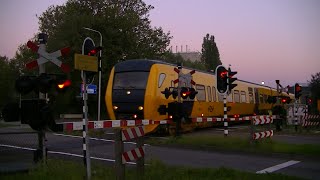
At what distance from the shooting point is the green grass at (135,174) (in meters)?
9.27

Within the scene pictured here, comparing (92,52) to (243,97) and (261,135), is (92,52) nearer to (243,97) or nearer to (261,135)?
(261,135)

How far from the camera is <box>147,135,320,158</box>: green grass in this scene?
16.6 m

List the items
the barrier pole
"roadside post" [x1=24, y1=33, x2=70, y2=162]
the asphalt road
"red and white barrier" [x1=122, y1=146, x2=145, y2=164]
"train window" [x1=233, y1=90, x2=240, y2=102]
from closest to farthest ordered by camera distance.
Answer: the barrier pole
"red and white barrier" [x1=122, y1=146, x2=145, y2=164]
"roadside post" [x1=24, y1=33, x2=70, y2=162]
the asphalt road
"train window" [x1=233, y1=90, x2=240, y2=102]

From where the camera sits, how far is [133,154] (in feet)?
28.5

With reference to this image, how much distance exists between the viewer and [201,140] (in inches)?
746

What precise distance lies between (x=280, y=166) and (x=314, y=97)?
113 feet

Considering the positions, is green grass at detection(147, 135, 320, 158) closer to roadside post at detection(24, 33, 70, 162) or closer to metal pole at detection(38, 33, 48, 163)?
metal pole at detection(38, 33, 48, 163)

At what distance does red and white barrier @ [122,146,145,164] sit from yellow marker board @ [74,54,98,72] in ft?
5.61

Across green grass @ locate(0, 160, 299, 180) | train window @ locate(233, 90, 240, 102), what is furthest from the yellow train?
green grass @ locate(0, 160, 299, 180)

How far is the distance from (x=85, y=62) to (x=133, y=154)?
1.91 meters

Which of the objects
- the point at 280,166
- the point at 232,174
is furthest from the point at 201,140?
the point at 232,174

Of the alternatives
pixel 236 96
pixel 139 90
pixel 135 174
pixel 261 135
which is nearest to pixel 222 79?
pixel 261 135

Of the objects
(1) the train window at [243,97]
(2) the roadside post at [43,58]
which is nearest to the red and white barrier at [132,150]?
(2) the roadside post at [43,58]

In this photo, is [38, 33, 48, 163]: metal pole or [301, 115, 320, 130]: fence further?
[301, 115, 320, 130]: fence
